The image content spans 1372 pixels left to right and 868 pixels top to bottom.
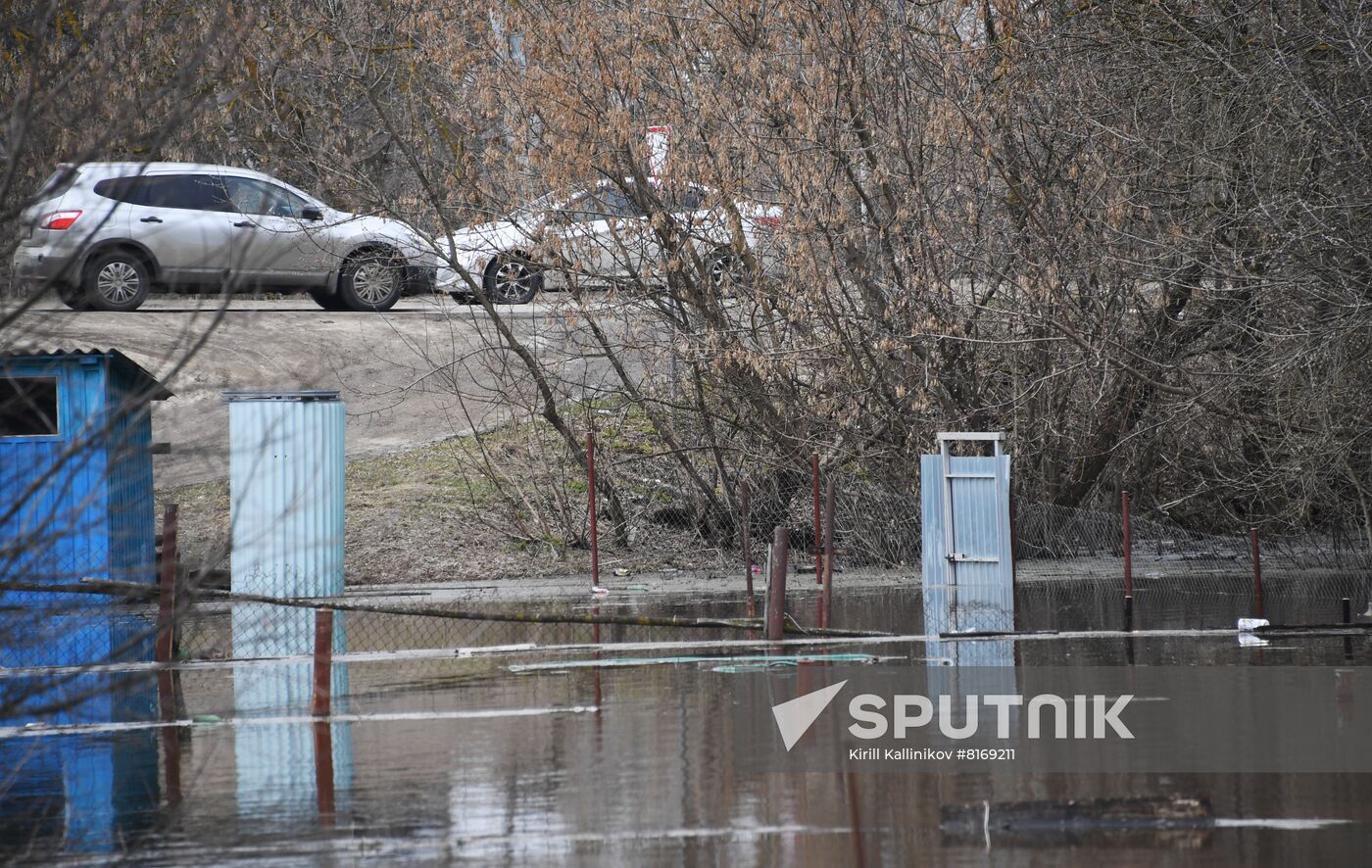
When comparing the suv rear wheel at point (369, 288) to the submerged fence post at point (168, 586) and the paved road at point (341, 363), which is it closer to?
the paved road at point (341, 363)

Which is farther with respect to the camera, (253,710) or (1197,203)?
(1197,203)

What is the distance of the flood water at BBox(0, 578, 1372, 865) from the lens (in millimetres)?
6215

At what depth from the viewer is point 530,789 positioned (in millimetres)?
7258

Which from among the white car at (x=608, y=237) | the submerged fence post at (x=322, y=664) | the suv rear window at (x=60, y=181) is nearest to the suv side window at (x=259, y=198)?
the white car at (x=608, y=237)

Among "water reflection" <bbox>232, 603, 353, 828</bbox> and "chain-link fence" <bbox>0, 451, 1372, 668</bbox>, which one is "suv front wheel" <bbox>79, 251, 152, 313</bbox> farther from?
"water reflection" <bbox>232, 603, 353, 828</bbox>

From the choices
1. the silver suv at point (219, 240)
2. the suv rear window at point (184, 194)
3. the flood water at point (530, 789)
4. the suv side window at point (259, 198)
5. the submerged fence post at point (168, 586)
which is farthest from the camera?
the suv rear window at point (184, 194)

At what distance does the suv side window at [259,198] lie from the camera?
64.1 feet

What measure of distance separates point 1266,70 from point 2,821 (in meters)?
12.4

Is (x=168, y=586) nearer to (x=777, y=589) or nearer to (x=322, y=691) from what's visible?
(x=322, y=691)

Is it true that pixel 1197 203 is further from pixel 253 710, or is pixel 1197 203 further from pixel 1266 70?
pixel 253 710

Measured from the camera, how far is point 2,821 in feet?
22.3

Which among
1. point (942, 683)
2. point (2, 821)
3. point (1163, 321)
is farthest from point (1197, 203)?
point (2, 821)

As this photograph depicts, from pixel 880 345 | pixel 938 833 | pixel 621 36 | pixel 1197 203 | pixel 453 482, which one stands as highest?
pixel 621 36

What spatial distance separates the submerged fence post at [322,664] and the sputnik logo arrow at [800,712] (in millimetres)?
2760
